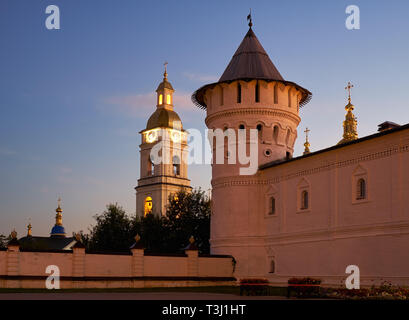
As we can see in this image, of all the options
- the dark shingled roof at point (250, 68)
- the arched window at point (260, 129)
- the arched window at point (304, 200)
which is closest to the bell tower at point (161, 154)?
the dark shingled roof at point (250, 68)

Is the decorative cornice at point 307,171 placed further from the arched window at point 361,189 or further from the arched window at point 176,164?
the arched window at point 176,164

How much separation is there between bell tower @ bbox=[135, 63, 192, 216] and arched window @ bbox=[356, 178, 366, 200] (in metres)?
53.6

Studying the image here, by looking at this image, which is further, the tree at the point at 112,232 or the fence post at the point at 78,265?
Answer: the tree at the point at 112,232

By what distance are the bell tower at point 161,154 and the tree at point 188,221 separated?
28.7 m

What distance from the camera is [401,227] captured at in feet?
94.6

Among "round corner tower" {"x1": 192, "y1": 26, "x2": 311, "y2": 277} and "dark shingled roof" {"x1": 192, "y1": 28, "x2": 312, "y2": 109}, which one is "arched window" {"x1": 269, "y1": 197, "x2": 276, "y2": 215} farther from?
"dark shingled roof" {"x1": 192, "y1": 28, "x2": 312, "y2": 109}

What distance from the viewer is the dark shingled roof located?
4103 cm

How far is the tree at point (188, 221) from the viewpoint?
51250mm

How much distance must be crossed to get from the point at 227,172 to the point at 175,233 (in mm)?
12961

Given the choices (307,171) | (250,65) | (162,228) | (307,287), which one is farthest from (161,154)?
(307,287)

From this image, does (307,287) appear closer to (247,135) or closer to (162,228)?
(247,135)

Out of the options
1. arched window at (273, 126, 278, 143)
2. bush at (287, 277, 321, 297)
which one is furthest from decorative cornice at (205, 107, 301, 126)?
bush at (287, 277, 321, 297)

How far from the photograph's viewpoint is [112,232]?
52.9 meters
